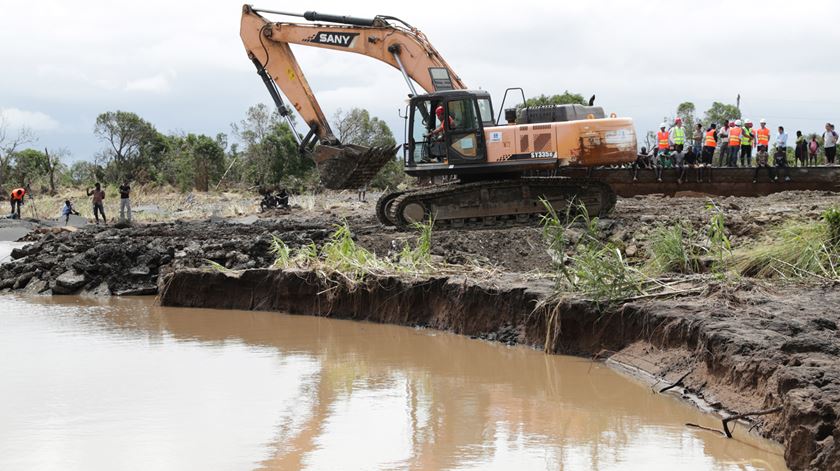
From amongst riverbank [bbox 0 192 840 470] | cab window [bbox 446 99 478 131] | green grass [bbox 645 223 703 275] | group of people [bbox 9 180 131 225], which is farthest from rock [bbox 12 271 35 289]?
green grass [bbox 645 223 703 275]

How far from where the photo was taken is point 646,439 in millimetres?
7355

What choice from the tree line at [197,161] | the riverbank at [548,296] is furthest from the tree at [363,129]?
the riverbank at [548,296]

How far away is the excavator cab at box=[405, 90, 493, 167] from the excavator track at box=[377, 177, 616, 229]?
2.26 ft

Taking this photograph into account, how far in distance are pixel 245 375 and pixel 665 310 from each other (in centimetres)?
402

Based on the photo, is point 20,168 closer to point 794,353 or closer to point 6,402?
point 6,402

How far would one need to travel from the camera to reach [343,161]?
68.1 ft

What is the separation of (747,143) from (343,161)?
10.7 metres

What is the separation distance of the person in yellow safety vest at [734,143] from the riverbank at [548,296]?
339cm

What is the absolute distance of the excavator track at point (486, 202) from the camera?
758 inches

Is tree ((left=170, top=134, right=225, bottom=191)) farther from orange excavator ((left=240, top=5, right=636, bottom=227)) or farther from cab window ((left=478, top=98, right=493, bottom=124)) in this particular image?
cab window ((left=478, top=98, right=493, bottom=124))

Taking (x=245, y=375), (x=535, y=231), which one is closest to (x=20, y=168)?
(x=535, y=231)

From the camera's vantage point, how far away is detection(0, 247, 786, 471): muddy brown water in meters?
6.93

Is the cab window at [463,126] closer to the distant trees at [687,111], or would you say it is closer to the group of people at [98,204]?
the group of people at [98,204]

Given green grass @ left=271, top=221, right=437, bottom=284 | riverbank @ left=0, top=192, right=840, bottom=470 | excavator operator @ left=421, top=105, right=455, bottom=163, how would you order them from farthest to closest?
excavator operator @ left=421, top=105, right=455, bottom=163 → green grass @ left=271, top=221, right=437, bottom=284 → riverbank @ left=0, top=192, right=840, bottom=470
